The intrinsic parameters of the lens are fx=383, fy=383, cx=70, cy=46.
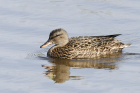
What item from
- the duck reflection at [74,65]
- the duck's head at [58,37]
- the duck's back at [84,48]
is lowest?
the duck reflection at [74,65]

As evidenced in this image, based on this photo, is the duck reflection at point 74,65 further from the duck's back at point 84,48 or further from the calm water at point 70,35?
the duck's back at point 84,48

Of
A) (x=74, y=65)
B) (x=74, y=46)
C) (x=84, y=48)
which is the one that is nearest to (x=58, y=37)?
(x=74, y=46)

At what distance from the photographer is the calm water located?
28.0ft

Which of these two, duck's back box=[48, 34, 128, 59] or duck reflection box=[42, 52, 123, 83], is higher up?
duck's back box=[48, 34, 128, 59]

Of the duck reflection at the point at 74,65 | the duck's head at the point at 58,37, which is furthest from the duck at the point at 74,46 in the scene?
the duck reflection at the point at 74,65

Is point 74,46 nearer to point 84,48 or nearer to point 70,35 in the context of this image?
point 84,48

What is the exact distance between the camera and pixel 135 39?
1298 centimetres

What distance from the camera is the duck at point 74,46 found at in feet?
37.6

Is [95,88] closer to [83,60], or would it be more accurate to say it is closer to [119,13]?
[83,60]

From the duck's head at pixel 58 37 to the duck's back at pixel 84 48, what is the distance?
0.15 metres

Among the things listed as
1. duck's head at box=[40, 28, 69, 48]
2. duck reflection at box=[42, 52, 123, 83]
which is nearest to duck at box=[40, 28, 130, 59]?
duck's head at box=[40, 28, 69, 48]

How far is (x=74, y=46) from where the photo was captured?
11.5 meters

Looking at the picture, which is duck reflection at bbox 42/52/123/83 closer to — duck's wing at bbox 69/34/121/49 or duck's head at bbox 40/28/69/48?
duck's wing at bbox 69/34/121/49

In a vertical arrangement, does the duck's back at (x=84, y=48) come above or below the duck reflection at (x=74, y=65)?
above
